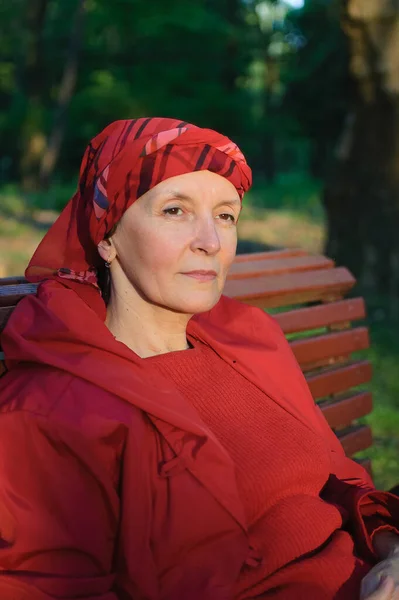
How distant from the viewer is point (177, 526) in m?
2.09

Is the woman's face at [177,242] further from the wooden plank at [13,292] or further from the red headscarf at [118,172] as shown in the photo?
the wooden plank at [13,292]

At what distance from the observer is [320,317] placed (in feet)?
12.3

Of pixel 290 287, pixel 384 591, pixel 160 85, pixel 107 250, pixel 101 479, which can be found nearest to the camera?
pixel 101 479

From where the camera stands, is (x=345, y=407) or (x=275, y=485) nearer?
(x=275, y=485)

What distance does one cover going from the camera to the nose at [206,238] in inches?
94.3

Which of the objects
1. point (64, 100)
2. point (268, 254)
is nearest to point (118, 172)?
point (268, 254)

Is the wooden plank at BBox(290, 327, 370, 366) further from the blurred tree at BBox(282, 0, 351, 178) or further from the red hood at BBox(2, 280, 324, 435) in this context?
the blurred tree at BBox(282, 0, 351, 178)

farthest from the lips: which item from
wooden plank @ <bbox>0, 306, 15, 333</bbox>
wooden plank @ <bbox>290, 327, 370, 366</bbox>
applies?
wooden plank @ <bbox>290, 327, 370, 366</bbox>

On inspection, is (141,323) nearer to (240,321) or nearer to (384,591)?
(240,321)

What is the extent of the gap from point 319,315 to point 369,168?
5465 mm

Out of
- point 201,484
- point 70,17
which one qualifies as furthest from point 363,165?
point 70,17

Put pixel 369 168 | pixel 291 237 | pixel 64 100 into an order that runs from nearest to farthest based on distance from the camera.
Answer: pixel 369 168
pixel 291 237
pixel 64 100

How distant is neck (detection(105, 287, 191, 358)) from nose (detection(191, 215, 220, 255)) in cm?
23

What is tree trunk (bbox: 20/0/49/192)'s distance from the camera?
74.8ft
